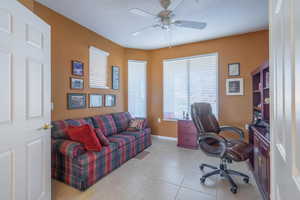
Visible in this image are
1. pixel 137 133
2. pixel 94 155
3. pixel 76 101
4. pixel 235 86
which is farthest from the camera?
pixel 235 86

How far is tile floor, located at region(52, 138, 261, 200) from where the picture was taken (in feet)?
5.87

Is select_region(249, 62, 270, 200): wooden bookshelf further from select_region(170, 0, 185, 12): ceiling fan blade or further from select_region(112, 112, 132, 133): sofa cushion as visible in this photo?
select_region(112, 112, 132, 133): sofa cushion

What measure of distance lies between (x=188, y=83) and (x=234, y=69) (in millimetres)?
1133

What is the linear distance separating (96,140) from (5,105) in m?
1.23

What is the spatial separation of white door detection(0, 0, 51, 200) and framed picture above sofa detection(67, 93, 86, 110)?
1249mm

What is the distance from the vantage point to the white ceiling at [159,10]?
88.7 inches

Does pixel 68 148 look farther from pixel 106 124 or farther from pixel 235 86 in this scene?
pixel 235 86

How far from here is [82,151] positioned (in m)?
2.00

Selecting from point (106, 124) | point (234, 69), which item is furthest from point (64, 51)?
point (234, 69)

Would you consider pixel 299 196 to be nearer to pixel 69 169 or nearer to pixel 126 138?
pixel 69 169

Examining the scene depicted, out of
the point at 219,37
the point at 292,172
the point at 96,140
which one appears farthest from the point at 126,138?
the point at 219,37

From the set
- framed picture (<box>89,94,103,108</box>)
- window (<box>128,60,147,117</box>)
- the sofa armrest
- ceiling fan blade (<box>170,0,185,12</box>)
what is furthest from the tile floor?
ceiling fan blade (<box>170,0,185,12</box>)

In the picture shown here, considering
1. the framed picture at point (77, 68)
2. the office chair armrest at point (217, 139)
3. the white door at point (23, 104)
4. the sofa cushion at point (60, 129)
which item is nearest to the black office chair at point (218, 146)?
the office chair armrest at point (217, 139)

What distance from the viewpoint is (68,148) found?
1.92 m
